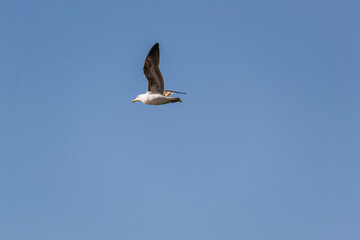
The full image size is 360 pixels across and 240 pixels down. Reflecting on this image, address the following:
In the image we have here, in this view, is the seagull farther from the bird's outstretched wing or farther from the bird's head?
the bird's head

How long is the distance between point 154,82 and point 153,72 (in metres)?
0.80

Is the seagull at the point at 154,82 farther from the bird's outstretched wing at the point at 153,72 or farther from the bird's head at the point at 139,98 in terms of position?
the bird's head at the point at 139,98

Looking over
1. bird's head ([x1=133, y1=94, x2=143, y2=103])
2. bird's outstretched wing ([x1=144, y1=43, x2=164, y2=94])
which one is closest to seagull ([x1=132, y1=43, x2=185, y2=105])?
bird's outstretched wing ([x1=144, y1=43, x2=164, y2=94])

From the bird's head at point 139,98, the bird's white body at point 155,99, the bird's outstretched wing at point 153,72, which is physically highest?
the bird's outstretched wing at point 153,72

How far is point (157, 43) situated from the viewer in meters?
31.6

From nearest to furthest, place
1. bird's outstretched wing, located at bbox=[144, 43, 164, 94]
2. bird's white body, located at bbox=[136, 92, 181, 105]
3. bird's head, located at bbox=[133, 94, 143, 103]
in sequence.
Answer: bird's outstretched wing, located at bbox=[144, 43, 164, 94] → bird's white body, located at bbox=[136, 92, 181, 105] → bird's head, located at bbox=[133, 94, 143, 103]

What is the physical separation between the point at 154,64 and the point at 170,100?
2322 millimetres

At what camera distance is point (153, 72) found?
31734 mm

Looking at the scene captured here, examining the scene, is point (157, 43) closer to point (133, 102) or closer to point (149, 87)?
point (149, 87)

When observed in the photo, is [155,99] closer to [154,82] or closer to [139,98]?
[154,82]

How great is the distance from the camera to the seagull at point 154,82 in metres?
31.4

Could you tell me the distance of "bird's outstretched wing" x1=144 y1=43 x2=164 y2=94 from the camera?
3134cm

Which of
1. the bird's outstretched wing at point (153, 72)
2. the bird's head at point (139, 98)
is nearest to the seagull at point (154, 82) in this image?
the bird's outstretched wing at point (153, 72)

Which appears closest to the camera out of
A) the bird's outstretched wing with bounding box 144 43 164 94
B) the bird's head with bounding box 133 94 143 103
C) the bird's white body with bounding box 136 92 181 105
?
the bird's outstretched wing with bounding box 144 43 164 94
